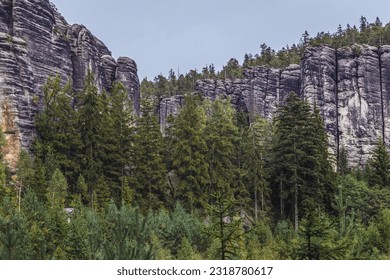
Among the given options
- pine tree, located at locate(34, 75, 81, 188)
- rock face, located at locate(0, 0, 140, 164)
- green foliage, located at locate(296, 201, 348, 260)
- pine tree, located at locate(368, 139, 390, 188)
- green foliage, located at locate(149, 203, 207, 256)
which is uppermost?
rock face, located at locate(0, 0, 140, 164)

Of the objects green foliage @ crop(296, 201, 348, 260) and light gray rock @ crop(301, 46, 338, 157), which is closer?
green foliage @ crop(296, 201, 348, 260)

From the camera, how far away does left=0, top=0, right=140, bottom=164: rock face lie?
37.2 m

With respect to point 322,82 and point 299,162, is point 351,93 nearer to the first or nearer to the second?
point 322,82

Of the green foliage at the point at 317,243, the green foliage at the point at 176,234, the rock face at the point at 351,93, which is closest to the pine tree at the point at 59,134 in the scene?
the green foliage at the point at 176,234

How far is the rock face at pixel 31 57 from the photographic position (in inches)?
1465

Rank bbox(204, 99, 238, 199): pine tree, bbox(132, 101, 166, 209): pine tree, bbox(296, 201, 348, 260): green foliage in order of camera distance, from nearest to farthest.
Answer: bbox(296, 201, 348, 260): green foliage, bbox(132, 101, 166, 209): pine tree, bbox(204, 99, 238, 199): pine tree

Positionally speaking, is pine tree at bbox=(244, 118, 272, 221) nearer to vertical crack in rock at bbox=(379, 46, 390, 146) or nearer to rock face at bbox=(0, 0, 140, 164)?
rock face at bbox=(0, 0, 140, 164)

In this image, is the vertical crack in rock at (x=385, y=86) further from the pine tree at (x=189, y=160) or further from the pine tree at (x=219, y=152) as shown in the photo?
the pine tree at (x=189, y=160)

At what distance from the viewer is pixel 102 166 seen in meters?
38.6

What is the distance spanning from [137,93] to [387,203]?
46078 mm

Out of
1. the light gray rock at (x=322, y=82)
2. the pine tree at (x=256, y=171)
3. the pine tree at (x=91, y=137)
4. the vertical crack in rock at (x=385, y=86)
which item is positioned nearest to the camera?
the pine tree at (x=91, y=137)

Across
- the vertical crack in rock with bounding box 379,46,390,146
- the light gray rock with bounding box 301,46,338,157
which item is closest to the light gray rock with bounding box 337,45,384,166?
the vertical crack in rock with bounding box 379,46,390,146

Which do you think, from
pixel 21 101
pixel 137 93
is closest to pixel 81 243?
pixel 21 101
